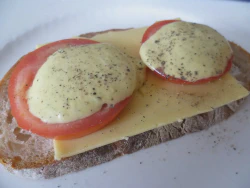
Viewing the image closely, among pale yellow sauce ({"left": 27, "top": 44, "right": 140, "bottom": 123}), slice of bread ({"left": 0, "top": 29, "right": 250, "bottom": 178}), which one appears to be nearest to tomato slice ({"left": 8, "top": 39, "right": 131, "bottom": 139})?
pale yellow sauce ({"left": 27, "top": 44, "right": 140, "bottom": 123})

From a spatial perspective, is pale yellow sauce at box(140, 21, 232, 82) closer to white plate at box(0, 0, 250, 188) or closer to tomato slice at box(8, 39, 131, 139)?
tomato slice at box(8, 39, 131, 139)

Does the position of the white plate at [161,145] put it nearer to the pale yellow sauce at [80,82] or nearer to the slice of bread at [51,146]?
the slice of bread at [51,146]

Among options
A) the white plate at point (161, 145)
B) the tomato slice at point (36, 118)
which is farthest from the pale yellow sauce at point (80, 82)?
the white plate at point (161, 145)

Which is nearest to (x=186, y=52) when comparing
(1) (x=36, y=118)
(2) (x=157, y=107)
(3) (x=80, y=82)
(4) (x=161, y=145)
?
(2) (x=157, y=107)

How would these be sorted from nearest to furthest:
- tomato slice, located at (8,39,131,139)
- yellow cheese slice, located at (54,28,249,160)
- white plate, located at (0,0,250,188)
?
tomato slice, located at (8,39,131,139)
yellow cheese slice, located at (54,28,249,160)
white plate, located at (0,0,250,188)

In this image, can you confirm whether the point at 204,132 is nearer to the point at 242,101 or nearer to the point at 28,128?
the point at 242,101
